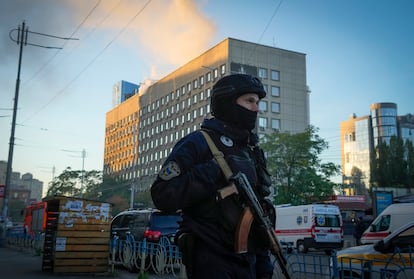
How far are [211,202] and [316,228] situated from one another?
67.1ft

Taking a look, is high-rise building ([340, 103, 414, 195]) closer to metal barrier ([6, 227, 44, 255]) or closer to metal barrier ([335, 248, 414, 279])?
metal barrier ([6, 227, 44, 255])

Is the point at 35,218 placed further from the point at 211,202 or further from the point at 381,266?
the point at 211,202

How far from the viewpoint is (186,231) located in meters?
2.61

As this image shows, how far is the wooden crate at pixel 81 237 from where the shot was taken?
1095cm

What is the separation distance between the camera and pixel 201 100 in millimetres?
72125

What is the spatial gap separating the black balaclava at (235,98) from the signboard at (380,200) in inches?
932

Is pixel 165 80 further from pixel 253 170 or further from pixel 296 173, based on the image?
pixel 253 170

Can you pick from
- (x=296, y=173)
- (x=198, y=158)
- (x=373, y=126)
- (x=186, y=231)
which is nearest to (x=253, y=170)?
(x=198, y=158)

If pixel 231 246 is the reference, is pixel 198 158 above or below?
above

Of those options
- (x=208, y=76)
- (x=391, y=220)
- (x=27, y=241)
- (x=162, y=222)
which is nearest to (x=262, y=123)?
(x=208, y=76)

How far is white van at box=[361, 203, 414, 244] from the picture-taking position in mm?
16562

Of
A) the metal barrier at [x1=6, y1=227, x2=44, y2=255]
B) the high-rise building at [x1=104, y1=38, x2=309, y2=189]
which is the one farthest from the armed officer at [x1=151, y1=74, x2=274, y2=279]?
the high-rise building at [x1=104, y1=38, x2=309, y2=189]

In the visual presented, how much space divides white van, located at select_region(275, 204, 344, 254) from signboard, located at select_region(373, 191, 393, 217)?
3.22m

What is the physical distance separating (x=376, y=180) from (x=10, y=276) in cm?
4112
